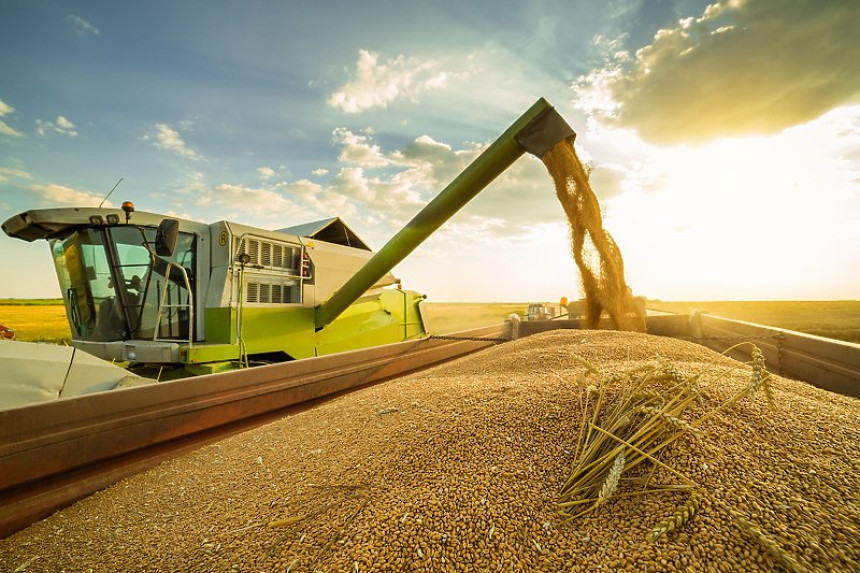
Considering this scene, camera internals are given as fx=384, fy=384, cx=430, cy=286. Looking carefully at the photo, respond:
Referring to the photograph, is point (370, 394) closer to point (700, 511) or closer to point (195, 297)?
point (700, 511)

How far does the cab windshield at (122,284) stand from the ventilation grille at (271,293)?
57 centimetres

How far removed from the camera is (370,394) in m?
2.73

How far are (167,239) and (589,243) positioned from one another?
3.77m

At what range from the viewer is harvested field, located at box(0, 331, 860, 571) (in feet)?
3.36

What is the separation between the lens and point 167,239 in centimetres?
307

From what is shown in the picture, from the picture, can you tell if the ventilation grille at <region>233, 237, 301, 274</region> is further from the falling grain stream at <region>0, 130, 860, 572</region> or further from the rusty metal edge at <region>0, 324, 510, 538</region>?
the falling grain stream at <region>0, 130, 860, 572</region>

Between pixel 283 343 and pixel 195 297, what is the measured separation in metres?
0.99

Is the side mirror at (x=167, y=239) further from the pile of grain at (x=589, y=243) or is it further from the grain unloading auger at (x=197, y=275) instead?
the pile of grain at (x=589, y=243)

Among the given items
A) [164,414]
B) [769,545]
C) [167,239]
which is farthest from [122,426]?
[769,545]

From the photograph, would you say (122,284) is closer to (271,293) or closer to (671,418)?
(271,293)

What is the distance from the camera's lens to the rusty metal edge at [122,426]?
5.29 ft

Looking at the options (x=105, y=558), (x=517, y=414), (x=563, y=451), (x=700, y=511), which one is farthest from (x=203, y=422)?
(x=700, y=511)

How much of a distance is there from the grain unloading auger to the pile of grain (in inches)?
11.2

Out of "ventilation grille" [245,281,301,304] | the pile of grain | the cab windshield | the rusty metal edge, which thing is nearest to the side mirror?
the cab windshield
